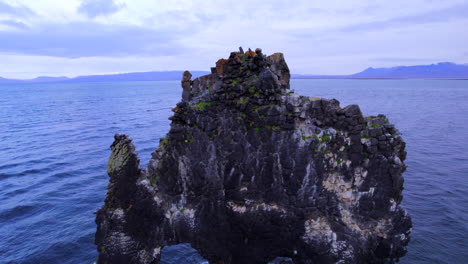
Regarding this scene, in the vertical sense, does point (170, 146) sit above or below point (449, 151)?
above

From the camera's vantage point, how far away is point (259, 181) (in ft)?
65.1

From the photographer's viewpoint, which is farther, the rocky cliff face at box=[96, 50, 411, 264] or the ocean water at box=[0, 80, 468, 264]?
the ocean water at box=[0, 80, 468, 264]

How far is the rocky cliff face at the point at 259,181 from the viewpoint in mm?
18281

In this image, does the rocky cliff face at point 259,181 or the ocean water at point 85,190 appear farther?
the ocean water at point 85,190

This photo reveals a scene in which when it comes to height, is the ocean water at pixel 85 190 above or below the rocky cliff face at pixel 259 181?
below

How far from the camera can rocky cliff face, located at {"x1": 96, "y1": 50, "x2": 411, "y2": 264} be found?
18281mm

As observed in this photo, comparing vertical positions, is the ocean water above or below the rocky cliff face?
below

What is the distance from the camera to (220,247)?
842 inches

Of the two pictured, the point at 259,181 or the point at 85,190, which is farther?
the point at 85,190

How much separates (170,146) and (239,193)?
225 inches

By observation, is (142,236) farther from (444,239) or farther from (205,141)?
(444,239)

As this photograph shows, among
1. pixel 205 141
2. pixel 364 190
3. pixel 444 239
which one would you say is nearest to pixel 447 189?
pixel 444 239

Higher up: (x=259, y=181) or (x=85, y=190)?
(x=259, y=181)

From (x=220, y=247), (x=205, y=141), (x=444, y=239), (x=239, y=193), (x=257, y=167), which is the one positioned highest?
(x=205, y=141)
